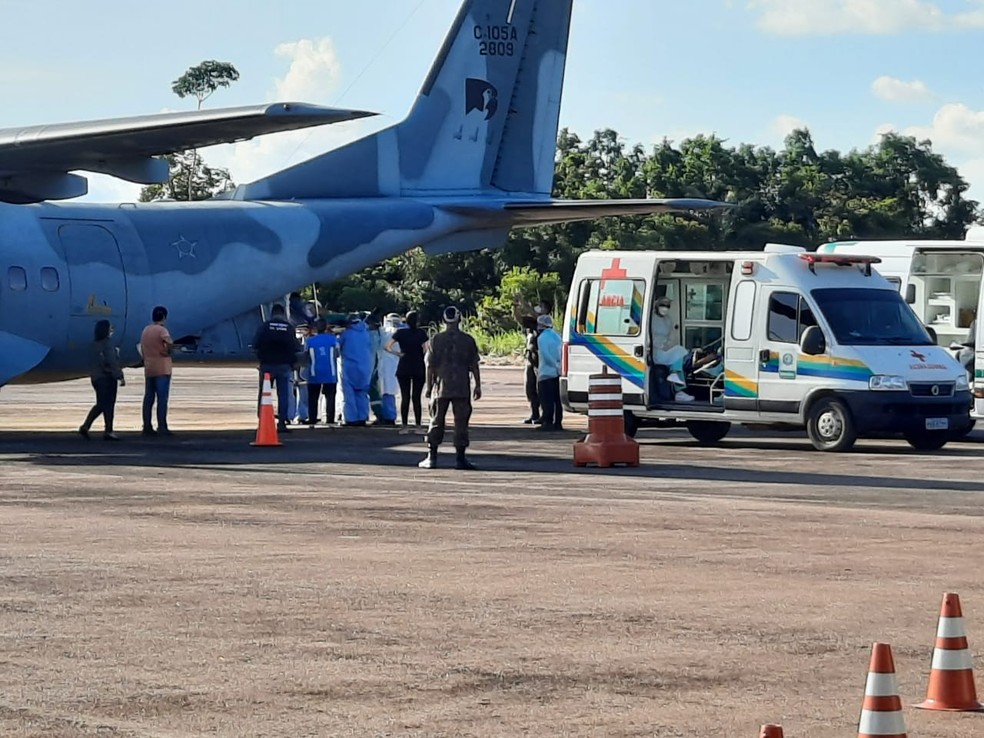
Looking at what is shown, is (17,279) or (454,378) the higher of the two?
(17,279)

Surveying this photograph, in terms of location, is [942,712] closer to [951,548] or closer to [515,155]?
[951,548]

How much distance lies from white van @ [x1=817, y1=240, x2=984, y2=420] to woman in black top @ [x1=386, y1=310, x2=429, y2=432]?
567 centimetres

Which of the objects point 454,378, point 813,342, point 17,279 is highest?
point 17,279

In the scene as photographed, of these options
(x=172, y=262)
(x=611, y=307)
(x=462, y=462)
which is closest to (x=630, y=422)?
(x=611, y=307)

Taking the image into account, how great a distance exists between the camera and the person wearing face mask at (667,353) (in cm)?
2241

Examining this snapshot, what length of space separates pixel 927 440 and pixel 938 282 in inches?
170

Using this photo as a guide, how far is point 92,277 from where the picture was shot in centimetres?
2336

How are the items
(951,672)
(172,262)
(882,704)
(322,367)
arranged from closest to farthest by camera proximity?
(882,704)
(951,672)
(172,262)
(322,367)

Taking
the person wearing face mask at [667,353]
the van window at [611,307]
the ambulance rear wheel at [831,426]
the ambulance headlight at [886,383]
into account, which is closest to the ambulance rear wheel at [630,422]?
the person wearing face mask at [667,353]

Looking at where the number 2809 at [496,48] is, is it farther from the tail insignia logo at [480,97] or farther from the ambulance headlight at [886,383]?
the ambulance headlight at [886,383]

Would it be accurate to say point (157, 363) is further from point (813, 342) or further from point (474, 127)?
point (813, 342)

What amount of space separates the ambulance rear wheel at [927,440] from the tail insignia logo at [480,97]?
9.34 m

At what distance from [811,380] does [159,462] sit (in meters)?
7.45

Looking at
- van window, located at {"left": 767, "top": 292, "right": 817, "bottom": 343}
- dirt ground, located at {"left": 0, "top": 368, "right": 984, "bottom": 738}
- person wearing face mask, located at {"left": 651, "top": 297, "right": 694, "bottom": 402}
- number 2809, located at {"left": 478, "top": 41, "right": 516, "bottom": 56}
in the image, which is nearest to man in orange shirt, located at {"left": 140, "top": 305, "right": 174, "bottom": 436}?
dirt ground, located at {"left": 0, "top": 368, "right": 984, "bottom": 738}
